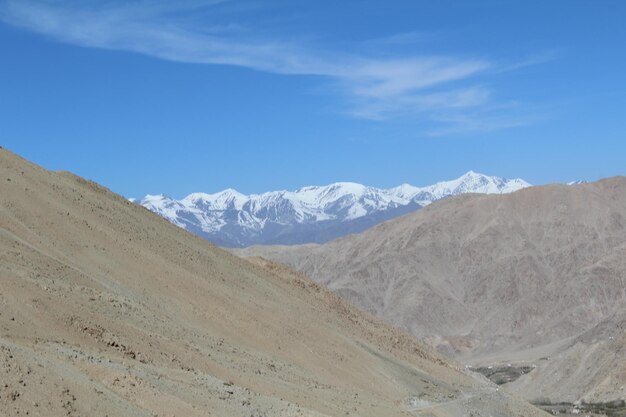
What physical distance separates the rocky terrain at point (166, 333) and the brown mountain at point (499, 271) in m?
56.3

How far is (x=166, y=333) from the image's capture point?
33.5m

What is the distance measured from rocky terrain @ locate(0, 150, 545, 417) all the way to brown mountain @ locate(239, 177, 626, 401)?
56.3 meters

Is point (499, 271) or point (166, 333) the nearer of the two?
point (166, 333)

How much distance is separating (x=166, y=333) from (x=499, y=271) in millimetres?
115126

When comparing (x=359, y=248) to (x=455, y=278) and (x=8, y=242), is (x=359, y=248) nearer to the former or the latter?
(x=455, y=278)

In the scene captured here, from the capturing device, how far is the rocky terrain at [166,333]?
23.2 m

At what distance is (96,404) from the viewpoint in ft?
68.5

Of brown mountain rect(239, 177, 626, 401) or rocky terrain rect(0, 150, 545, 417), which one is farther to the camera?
brown mountain rect(239, 177, 626, 401)

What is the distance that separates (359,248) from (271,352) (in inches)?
5302

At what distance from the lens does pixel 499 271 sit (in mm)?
142875

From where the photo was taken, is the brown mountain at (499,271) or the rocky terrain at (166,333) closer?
the rocky terrain at (166,333)

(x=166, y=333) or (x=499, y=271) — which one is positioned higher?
(x=499, y=271)

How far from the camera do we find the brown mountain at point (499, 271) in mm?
124125

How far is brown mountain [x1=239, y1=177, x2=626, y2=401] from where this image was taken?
12412cm
